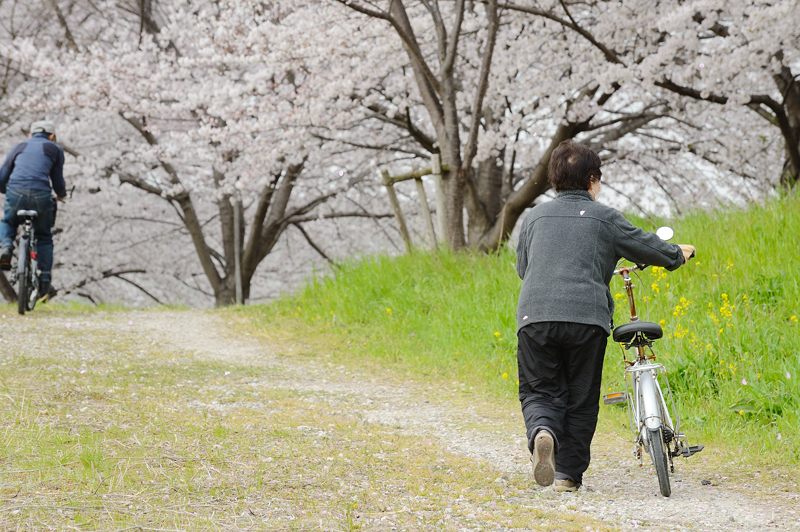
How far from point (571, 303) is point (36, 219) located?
7.16 metres

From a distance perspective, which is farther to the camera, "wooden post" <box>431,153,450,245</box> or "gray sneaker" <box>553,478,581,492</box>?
"wooden post" <box>431,153,450,245</box>

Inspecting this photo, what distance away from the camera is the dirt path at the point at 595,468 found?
3.56 m

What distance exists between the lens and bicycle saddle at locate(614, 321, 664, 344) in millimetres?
3906

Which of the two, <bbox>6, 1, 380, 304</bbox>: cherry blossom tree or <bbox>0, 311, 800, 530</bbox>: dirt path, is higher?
<bbox>6, 1, 380, 304</bbox>: cherry blossom tree

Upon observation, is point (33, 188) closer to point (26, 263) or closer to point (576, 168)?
point (26, 263)

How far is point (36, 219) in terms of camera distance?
30.5ft

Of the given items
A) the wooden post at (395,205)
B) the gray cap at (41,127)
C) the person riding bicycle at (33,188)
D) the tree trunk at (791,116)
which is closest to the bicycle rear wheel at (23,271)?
the person riding bicycle at (33,188)

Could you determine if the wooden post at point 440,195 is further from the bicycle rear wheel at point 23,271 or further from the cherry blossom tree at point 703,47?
the bicycle rear wheel at point 23,271

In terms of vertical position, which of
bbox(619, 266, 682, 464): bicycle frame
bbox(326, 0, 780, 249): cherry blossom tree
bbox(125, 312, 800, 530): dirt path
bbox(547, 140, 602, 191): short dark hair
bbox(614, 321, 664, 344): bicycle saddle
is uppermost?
bbox(326, 0, 780, 249): cherry blossom tree

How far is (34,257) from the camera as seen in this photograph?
930 centimetres

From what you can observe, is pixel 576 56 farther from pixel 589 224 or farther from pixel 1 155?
pixel 1 155

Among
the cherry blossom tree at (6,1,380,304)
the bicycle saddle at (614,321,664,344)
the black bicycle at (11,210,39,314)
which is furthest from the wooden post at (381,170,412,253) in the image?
the bicycle saddle at (614,321,664,344)

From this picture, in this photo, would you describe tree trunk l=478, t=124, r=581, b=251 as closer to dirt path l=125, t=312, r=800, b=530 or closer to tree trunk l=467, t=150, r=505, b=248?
tree trunk l=467, t=150, r=505, b=248

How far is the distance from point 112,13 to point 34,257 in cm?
936
